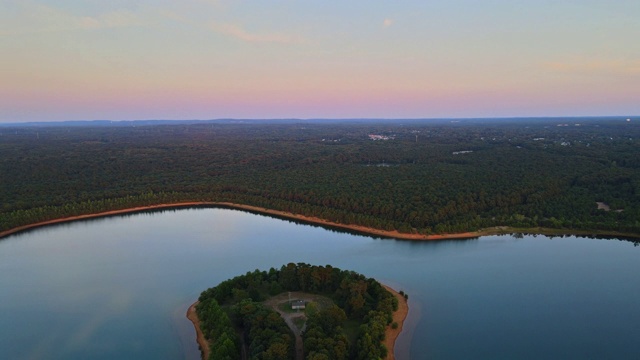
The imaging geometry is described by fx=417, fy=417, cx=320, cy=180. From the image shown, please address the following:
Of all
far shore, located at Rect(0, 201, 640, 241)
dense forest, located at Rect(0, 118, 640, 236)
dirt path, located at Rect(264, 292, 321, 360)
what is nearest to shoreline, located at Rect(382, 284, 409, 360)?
dirt path, located at Rect(264, 292, 321, 360)

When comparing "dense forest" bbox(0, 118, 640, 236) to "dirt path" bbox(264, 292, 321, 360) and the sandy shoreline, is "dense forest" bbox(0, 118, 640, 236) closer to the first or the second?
the sandy shoreline

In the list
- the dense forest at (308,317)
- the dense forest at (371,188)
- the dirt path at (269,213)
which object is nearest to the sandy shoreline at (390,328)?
the dense forest at (308,317)

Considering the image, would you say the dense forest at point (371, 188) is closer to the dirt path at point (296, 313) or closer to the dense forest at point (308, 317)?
the dense forest at point (308, 317)

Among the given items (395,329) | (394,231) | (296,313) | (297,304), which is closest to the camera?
(395,329)

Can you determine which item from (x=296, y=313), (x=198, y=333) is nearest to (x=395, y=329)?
(x=296, y=313)

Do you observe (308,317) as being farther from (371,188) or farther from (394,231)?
(371,188)

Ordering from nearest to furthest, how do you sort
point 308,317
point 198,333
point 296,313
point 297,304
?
point 308,317, point 198,333, point 296,313, point 297,304
